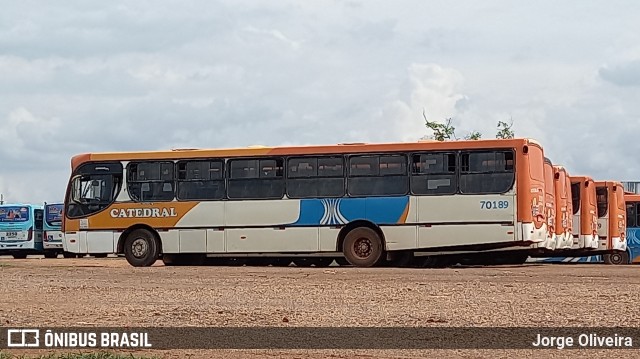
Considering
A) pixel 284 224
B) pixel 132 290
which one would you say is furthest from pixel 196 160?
pixel 132 290

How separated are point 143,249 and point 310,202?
14.6ft

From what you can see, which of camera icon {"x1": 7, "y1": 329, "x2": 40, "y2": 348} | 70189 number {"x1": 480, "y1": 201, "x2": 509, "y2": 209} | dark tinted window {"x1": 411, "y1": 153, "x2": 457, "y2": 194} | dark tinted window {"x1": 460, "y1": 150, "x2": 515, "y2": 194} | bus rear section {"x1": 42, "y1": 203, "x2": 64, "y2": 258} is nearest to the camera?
camera icon {"x1": 7, "y1": 329, "x2": 40, "y2": 348}

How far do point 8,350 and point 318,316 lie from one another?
4215mm

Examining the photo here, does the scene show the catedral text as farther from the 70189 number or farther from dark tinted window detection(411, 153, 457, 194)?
the 70189 number

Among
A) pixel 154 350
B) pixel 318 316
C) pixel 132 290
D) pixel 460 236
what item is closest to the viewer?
pixel 154 350

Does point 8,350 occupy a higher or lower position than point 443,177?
lower

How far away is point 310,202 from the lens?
1074 inches

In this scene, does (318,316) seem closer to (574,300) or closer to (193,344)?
(193,344)

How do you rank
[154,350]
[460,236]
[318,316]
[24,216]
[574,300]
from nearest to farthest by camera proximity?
[154,350]
[318,316]
[574,300]
[460,236]
[24,216]

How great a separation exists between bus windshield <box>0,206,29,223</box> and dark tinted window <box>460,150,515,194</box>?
29638 mm

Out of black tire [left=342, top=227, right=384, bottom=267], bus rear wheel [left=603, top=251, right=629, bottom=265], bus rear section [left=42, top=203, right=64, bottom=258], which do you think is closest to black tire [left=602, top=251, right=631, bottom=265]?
bus rear wheel [left=603, top=251, right=629, bottom=265]

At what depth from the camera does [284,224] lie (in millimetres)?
27422

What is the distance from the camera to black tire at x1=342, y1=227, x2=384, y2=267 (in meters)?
26.9

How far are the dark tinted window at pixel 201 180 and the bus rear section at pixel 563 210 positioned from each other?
869cm
